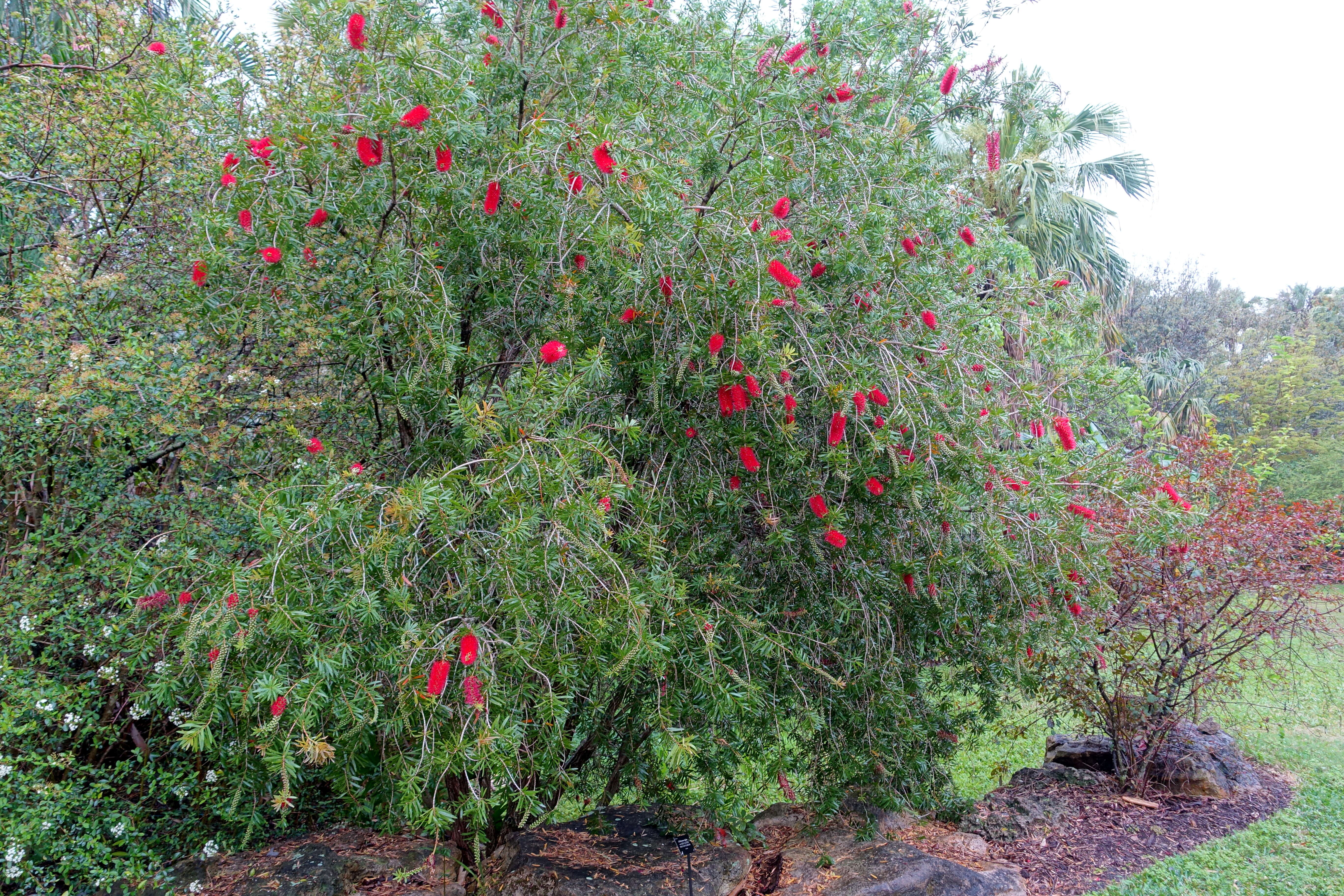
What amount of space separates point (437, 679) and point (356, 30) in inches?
82.3

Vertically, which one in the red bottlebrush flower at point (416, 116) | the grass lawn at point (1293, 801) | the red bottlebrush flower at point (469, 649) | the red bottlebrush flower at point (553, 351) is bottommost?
the grass lawn at point (1293, 801)

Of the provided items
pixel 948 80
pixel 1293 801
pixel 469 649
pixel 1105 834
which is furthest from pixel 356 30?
pixel 1293 801

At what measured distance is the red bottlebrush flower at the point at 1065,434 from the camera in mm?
3186

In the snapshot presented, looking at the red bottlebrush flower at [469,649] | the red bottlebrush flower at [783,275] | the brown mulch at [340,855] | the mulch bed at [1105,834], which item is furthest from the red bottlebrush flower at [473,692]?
the mulch bed at [1105,834]

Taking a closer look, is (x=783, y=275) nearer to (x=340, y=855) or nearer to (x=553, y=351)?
(x=553, y=351)

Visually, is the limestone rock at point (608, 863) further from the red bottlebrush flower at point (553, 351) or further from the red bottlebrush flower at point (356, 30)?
the red bottlebrush flower at point (356, 30)

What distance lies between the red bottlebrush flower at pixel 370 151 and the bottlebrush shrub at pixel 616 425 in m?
0.07

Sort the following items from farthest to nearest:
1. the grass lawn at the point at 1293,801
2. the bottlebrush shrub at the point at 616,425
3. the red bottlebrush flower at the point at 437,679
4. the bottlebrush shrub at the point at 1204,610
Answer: the bottlebrush shrub at the point at 1204,610, the grass lawn at the point at 1293,801, the bottlebrush shrub at the point at 616,425, the red bottlebrush flower at the point at 437,679

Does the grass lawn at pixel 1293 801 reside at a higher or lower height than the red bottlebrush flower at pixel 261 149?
lower

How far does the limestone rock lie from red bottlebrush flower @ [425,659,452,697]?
2177mm

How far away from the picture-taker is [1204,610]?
18.4 ft

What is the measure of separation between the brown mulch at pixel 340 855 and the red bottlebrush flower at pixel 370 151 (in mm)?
3357

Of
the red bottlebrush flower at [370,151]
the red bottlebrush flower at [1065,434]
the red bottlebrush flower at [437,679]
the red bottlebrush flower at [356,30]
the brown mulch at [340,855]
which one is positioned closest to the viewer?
the red bottlebrush flower at [437,679]

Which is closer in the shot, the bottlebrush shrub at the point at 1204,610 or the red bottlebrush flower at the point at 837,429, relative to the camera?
the red bottlebrush flower at the point at 837,429
